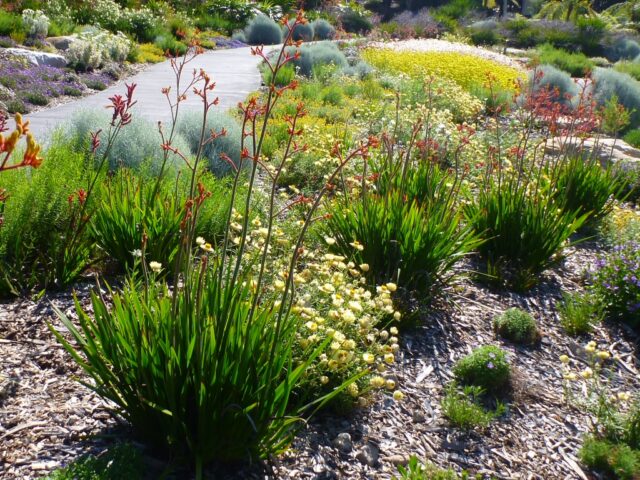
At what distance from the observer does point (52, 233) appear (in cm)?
390

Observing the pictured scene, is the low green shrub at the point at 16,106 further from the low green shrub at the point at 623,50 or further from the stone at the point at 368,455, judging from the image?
the low green shrub at the point at 623,50

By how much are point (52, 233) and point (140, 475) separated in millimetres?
1931

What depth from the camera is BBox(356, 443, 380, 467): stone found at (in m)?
3.02

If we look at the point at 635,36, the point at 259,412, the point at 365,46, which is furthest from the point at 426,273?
the point at 635,36

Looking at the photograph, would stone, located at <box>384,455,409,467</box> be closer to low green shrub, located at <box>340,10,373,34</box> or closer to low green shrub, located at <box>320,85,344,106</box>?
low green shrub, located at <box>320,85,344,106</box>

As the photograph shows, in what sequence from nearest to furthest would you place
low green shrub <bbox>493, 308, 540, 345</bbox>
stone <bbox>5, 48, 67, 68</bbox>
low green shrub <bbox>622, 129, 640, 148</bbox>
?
low green shrub <bbox>493, 308, 540, 345</bbox>, low green shrub <bbox>622, 129, 640, 148</bbox>, stone <bbox>5, 48, 67, 68</bbox>

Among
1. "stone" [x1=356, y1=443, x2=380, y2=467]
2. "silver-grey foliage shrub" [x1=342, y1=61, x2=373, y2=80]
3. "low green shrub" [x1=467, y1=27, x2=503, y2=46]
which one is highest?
"stone" [x1=356, y1=443, x2=380, y2=467]

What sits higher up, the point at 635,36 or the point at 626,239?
the point at 626,239

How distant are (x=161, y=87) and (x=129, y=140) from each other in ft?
19.0

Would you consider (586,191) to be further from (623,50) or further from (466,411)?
(623,50)

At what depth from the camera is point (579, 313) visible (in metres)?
4.71

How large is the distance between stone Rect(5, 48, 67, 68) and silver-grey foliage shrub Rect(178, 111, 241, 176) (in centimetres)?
599

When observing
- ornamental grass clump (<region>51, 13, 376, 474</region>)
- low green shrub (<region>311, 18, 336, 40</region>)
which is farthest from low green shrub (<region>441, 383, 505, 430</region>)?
low green shrub (<region>311, 18, 336, 40</region>)

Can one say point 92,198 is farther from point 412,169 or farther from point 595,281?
point 595,281
